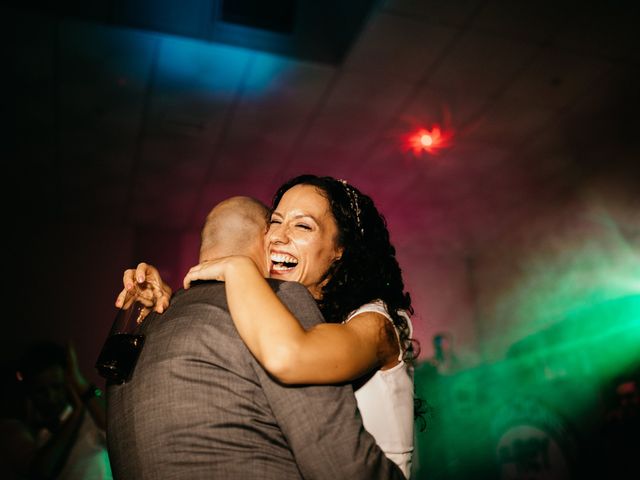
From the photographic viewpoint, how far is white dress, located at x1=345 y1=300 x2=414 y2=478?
4.25 feet

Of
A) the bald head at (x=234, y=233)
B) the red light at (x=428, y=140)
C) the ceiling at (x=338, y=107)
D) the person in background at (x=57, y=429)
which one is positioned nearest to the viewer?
the bald head at (x=234, y=233)

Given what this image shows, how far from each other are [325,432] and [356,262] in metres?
0.97

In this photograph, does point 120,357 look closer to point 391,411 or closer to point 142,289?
point 142,289

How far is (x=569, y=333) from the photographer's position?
4.25m

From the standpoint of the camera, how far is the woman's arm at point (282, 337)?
0.99m

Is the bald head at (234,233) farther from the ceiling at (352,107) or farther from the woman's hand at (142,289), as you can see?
the ceiling at (352,107)

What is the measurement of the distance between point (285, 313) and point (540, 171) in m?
5.37

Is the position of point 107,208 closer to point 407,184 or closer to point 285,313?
point 407,184

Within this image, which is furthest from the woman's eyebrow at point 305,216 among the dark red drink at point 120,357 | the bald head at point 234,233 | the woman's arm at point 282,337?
the dark red drink at point 120,357

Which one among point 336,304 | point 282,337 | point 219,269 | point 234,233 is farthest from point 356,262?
point 282,337

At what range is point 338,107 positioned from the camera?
4391 mm

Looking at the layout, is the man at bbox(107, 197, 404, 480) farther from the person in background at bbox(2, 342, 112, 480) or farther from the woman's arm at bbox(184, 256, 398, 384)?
the person in background at bbox(2, 342, 112, 480)

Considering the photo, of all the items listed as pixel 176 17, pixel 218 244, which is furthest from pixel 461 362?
pixel 218 244

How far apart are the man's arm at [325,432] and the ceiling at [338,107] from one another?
9.83ft
